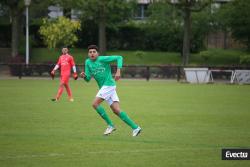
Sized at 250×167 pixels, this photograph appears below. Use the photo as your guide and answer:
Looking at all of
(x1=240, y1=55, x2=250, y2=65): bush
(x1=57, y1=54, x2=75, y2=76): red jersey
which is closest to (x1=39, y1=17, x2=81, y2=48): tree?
(x1=240, y1=55, x2=250, y2=65): bush

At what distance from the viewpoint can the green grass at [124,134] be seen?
1234cm

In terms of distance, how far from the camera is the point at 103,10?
59938 mm

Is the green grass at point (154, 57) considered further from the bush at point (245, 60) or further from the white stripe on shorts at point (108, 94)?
the white stripe on shorts at point (108, 94)

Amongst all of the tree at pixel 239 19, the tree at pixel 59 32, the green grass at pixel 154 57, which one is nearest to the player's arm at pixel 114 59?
the green grass at pixel 154 57

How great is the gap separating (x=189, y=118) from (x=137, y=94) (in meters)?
12.3

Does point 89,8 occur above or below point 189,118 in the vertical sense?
above

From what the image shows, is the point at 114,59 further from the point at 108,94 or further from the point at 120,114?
the point at 120,114

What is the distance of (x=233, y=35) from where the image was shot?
67.9 meters

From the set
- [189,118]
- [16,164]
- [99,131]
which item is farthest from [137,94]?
[16,164]

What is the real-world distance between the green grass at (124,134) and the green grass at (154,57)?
116 ft

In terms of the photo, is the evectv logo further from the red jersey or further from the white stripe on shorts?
the red jersey

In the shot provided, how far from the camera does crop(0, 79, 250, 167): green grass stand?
12.3 metres

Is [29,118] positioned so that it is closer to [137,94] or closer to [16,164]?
[16,164]

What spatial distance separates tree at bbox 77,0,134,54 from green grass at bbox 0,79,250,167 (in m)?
32.2
